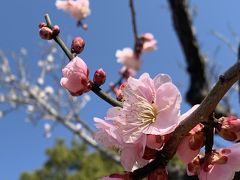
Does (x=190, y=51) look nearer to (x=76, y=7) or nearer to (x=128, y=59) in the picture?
(x=128, y=59)

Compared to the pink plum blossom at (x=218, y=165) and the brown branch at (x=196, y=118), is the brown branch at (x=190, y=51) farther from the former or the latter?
the brown branch at (x=196, y=118)

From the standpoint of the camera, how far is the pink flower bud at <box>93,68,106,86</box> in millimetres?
754

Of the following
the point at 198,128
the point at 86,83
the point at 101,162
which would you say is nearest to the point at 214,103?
the point at 198,128

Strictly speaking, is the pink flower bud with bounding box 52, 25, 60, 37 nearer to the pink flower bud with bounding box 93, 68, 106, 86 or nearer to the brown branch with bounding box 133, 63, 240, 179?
the pink flower bud with bounding box 93, 68, 106, 86

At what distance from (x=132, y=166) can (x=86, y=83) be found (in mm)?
181

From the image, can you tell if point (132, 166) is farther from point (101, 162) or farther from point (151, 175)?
point (101, 162)

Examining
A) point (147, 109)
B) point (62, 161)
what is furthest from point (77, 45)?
point (62, 161)

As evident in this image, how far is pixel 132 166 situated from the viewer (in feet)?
2.16

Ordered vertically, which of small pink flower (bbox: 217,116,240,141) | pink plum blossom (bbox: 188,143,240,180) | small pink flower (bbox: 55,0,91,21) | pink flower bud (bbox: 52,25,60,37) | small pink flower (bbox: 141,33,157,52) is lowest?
pink plum blossom (bbox: 188,143,240,180)

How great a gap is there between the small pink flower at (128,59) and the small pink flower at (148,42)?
0.37 ft

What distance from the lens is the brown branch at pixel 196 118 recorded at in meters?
0.58

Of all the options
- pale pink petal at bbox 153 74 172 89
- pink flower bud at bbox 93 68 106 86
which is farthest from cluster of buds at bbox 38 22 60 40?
pale pink petal at bbox 153 74 172 89

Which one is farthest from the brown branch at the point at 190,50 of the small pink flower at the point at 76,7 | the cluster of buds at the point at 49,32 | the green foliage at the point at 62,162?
the green foliage at the point at 62,162

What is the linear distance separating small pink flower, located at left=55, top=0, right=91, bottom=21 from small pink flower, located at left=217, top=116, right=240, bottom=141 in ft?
6.86
